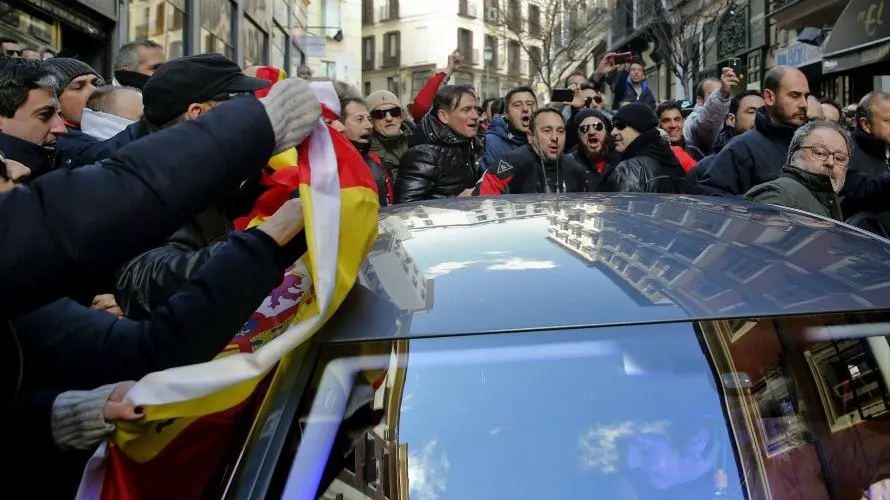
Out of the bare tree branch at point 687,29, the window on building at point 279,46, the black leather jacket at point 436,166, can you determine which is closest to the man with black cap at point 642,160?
the black leather jacket at point 436,166

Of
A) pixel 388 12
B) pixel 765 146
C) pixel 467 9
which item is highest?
pixel 388 12

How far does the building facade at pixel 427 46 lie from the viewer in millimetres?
59594

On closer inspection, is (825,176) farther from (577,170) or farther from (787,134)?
(577,170)

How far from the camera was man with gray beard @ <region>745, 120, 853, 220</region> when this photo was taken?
12.9 feet

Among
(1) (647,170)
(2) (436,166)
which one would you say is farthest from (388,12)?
(1) (647,170)

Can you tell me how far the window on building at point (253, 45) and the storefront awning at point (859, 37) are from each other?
13.2 metres

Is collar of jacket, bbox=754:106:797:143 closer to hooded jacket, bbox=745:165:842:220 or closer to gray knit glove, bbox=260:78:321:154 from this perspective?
hooded jacket, bbox=745:165:842:220

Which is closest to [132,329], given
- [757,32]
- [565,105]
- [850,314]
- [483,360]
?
[483,360]

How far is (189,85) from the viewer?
8.61ft

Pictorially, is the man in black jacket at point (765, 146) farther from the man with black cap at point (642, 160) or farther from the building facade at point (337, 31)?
the building facade at point (337, 31)

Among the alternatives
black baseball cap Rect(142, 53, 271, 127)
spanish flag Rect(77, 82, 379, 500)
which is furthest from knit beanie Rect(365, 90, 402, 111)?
spanish flag Rect(77, 82, 379, 500)

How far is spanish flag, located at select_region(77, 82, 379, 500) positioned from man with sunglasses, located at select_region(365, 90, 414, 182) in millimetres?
4215

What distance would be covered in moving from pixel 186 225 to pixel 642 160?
3449 millimetres

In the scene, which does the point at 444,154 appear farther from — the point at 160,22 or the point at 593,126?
the point at 160,22
